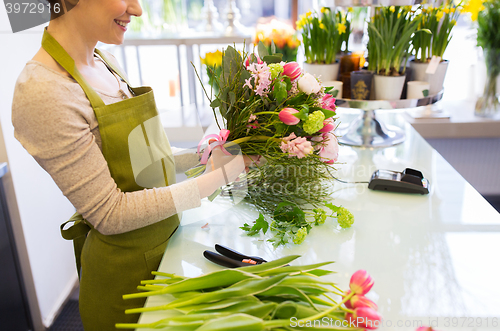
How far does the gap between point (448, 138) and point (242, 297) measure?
2133 millimetres

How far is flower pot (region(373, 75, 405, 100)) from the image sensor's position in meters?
1.43

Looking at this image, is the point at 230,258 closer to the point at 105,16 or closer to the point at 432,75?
the point at 105,16

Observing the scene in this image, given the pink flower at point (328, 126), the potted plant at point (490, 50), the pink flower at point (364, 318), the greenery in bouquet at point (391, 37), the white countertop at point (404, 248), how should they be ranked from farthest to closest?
the potted plant at point (490, 50), the greenery in bouquet at point (391, 37), the pink flower at point (328, 126), the white countertop at point (404, 248), the pink flower at point (364, 318)

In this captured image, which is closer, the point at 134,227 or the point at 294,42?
the point at 134,227

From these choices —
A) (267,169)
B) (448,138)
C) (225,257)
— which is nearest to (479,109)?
(448,138)

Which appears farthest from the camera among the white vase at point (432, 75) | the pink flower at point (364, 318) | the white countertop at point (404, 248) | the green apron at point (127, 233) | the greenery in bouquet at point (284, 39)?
the greenery in bouquet at point (284, 39)

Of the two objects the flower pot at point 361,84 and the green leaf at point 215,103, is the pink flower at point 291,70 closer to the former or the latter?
the green leaf at point 215,103

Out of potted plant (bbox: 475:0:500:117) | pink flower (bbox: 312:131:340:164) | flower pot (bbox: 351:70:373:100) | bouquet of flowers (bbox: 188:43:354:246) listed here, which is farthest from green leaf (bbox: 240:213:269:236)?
potted plant (bbox: 475:0:500:117)

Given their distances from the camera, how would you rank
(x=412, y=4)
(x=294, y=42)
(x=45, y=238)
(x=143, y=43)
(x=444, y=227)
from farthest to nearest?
(x=143, y=43), (x=294, y=42), (x=45, y=238), (x=412, y=4), (x=444, y=227)

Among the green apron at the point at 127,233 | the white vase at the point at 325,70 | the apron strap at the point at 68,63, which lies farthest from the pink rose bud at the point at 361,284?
the white vase at the point at 325,70

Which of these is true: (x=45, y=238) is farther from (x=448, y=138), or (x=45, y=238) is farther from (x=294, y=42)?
(x=448, y=138)

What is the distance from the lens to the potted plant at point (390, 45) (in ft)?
4.60

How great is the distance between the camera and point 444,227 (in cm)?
93

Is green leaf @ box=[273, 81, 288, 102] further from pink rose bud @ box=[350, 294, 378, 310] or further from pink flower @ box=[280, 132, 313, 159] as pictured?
pink rose bud @ box=[350, 294, 378, 310]
